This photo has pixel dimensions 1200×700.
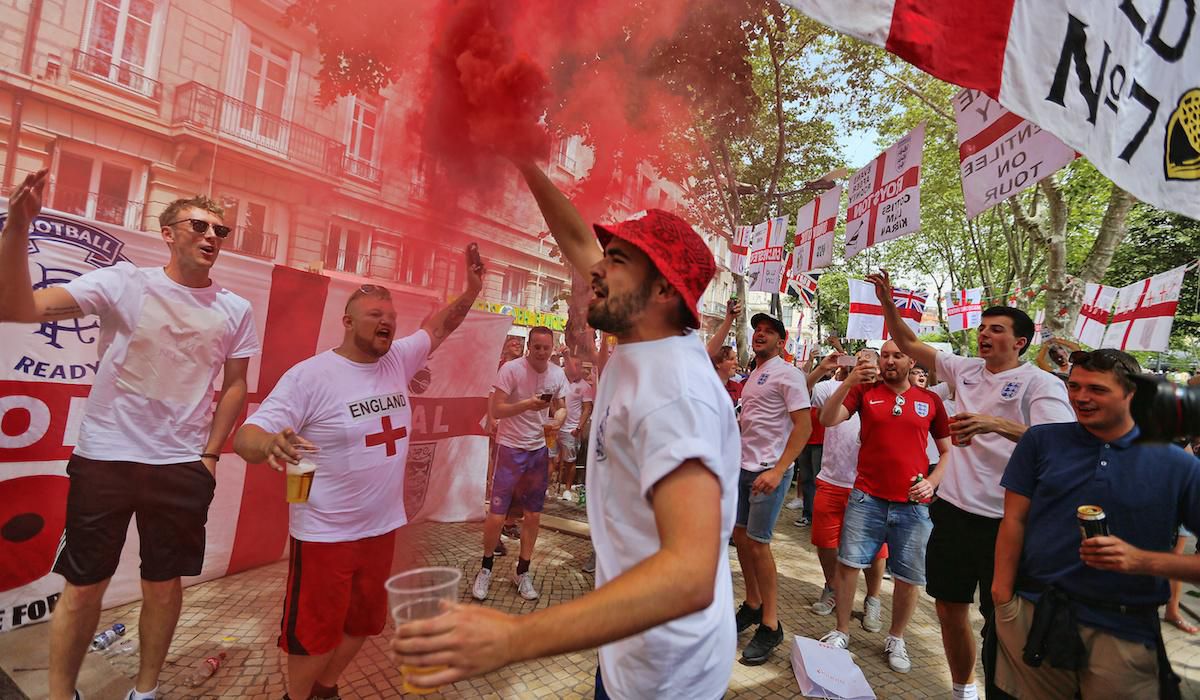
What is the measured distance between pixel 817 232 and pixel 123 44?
966 cm

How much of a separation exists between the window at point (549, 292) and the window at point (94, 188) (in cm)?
608

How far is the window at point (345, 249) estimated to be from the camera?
401cm

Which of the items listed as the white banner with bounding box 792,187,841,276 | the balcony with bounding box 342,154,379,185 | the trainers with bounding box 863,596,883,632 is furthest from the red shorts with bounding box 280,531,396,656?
the white banner with bounding box 792,187,841,276

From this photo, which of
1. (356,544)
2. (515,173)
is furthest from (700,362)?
(515,173)

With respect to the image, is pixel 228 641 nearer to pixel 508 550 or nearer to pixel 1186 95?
pixel 508 550

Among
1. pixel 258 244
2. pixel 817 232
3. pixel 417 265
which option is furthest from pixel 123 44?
pixel 817 232

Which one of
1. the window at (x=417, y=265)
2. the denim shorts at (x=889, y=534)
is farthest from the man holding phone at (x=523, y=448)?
the denim shorts at (x=889, y=534)

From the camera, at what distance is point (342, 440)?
2.53m

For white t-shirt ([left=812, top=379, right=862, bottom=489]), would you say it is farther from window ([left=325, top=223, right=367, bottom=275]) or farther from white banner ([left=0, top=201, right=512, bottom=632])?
window ([left=325, top=223, right=367, bottom=275])

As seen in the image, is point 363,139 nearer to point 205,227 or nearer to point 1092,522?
point 205,227

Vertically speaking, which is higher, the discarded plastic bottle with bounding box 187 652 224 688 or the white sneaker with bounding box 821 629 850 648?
the white sneaker with bounding box 821 629 850 648

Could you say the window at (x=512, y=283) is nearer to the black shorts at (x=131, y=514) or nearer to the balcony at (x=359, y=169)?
the balcony at (x=359, y=169)

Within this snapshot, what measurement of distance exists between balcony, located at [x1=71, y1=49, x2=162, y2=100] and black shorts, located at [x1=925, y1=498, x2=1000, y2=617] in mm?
8770

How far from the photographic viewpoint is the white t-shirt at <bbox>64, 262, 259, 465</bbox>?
247 centimetres
